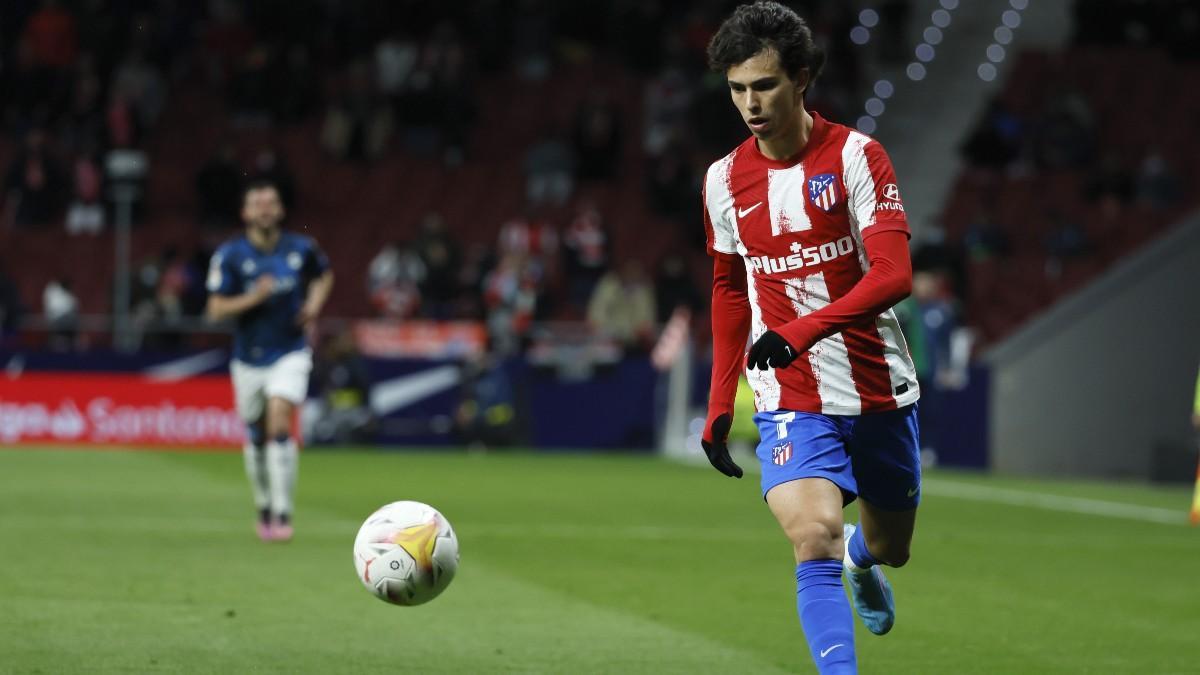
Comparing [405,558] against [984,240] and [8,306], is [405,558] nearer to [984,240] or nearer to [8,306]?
[8,306]

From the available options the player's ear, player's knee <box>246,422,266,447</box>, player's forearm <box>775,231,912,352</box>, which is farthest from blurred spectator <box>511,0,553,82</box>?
player's forearm <box>775,231,912,352</box>

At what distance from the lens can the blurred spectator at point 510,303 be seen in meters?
24.1

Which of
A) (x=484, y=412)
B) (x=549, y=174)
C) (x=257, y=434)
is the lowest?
(x=484, y=412)

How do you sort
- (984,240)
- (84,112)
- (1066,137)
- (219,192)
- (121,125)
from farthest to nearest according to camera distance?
(1066,137), (84,112), (121,125), (984,240), (219,192)

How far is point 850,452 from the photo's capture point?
6066 millimetres

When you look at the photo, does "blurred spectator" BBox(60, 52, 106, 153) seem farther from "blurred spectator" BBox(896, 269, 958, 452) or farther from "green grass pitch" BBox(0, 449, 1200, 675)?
"blurred spectator" BBox(896, 269, 958, 452)

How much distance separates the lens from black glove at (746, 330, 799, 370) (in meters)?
5.25

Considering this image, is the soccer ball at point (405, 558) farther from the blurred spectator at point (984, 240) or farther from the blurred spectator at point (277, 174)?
the blurred spectator at point (984, 240)

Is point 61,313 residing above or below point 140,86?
below

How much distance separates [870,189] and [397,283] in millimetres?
18987

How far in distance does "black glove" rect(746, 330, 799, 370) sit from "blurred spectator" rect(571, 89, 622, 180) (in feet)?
72.1

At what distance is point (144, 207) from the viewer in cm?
2656

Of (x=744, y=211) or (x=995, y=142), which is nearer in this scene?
(x=744, y=211)

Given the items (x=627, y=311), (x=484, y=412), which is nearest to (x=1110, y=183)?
(x=627, y=311)
